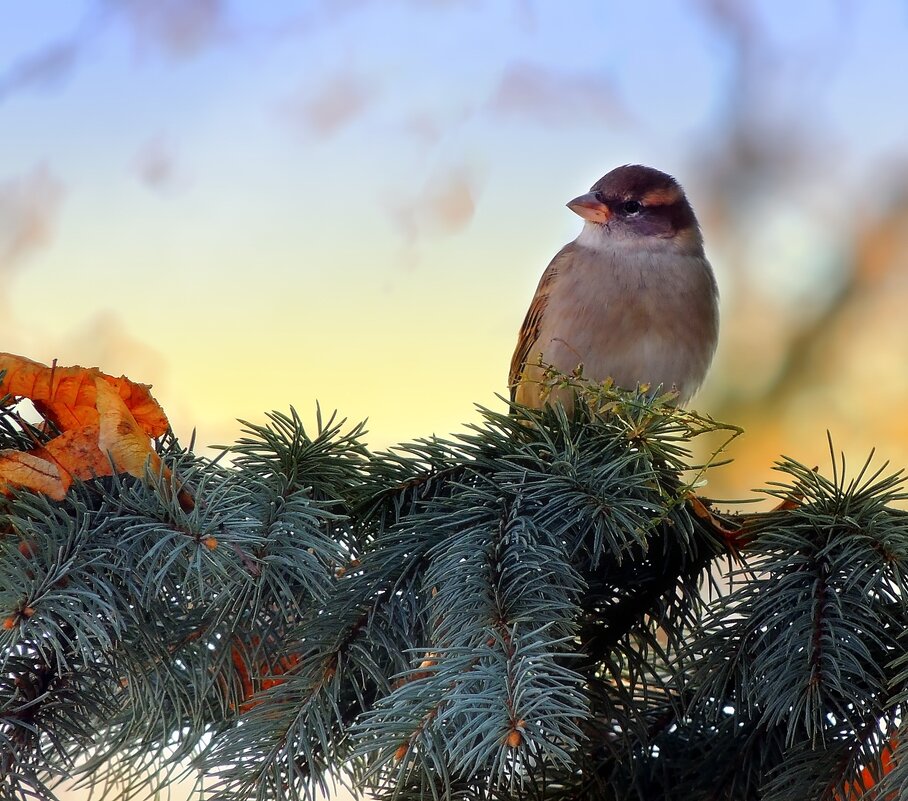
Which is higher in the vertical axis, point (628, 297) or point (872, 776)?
point (628, 297)

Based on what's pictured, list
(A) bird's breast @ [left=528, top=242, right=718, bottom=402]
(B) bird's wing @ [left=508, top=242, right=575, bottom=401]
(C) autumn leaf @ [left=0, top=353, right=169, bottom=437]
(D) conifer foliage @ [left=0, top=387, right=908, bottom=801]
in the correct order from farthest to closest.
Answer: (B) bird's wing @ [left=508, top=242, right=575, bottom=401]
(A) bird's breast @ [left=528, top=242, right=718, bottom=402]
(C) autumn leaf @ [left=0, top=353, right=169, bottom=437]
(D) conifer foliage @ [left=0, top=387, right=908, bottom=801]

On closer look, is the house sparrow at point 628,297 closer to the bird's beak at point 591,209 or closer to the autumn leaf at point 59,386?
the bird's beak at point 591,209

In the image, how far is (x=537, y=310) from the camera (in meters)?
1.61

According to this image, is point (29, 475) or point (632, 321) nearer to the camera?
point (29, 475)

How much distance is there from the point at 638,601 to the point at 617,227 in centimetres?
90

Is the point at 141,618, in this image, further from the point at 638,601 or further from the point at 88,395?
the point at 638,601

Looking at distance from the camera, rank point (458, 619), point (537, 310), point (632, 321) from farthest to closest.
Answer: point (537, 310) → point (632, 321) → point (458, 619)

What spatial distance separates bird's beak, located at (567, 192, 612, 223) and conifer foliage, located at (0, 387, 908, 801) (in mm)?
855

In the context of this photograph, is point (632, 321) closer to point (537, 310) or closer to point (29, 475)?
point (537, 310)

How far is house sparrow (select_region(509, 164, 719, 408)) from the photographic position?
1.45 meters

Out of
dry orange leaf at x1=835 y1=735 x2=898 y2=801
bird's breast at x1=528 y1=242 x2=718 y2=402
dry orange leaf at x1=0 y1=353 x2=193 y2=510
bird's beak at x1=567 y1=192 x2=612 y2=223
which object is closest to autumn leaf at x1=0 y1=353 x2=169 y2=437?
dry orange leaf at x1=0 y1=353 x2=193 y2=510

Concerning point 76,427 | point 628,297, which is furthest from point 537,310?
point 76,427

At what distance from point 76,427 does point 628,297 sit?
0.92 m

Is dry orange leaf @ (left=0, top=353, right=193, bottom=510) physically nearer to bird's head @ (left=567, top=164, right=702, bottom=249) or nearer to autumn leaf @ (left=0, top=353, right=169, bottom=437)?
autumn leaf @ (left=0, top=353, right=169, bottom=437)
